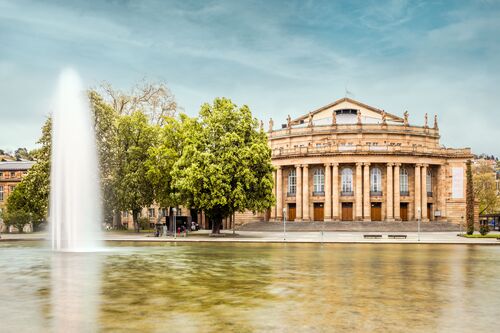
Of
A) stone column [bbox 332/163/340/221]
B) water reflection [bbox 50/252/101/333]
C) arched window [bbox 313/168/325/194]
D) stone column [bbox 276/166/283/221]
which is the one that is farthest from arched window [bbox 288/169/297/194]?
water reflection [bbox 50/252/101/333]

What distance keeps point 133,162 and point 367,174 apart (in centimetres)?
3929

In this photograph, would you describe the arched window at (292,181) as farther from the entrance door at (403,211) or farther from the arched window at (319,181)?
the entrance door at (403,211)

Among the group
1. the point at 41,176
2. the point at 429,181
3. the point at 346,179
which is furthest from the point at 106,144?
the point at 429,181

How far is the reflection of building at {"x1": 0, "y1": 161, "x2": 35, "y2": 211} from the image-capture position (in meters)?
103

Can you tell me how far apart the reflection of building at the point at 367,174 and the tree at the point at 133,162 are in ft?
89.2

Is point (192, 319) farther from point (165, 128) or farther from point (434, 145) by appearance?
point (434, 145)

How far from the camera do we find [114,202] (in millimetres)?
63125

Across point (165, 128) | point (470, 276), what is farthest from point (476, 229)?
point (470, 276)

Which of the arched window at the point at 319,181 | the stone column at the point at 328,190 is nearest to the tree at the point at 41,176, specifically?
the stone column at the point at 328,190

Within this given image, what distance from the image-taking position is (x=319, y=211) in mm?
87000

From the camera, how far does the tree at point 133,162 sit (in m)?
62.2

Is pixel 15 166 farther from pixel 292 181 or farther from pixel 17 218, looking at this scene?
pixel 292 181

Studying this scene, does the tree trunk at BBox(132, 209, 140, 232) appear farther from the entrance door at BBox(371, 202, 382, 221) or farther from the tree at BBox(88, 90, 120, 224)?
the entrance door at BBox(371, 202, 382, 221)

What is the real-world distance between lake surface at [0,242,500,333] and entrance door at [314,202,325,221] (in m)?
56.1
